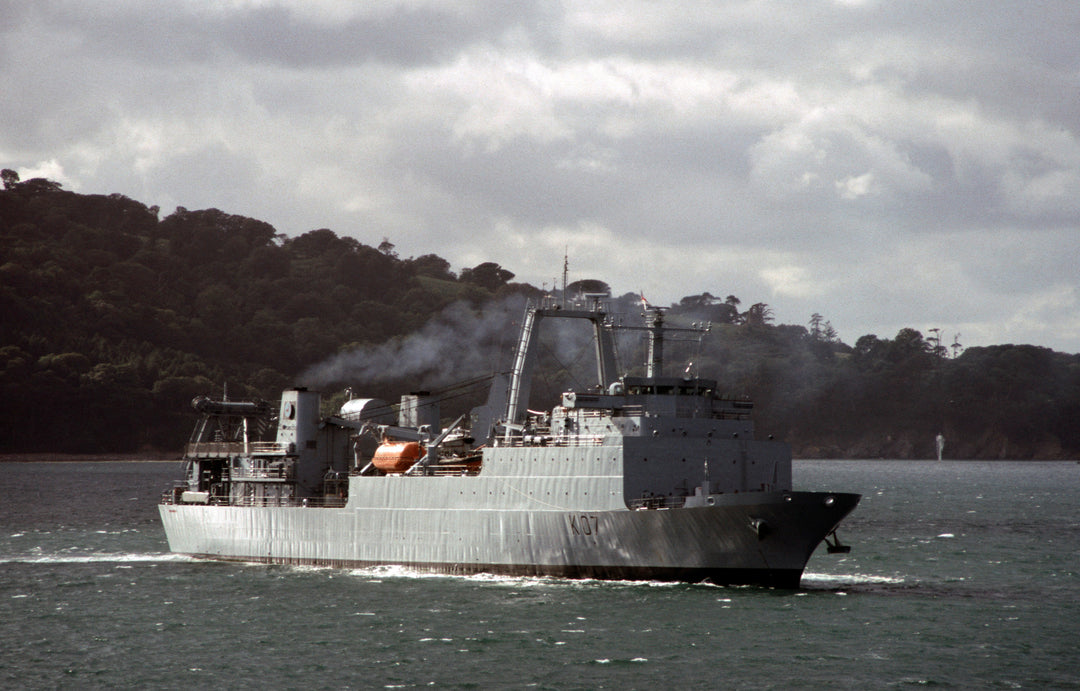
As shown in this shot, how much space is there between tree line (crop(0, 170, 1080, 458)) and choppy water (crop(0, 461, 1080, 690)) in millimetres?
88702

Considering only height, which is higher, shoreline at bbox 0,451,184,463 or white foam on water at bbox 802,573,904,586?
shoreline at bbox 0,451,184,463

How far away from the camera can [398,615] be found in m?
31.7

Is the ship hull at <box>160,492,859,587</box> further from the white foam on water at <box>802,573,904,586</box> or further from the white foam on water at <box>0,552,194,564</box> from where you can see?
the white foam on water at <box>0,552,194,564</box>

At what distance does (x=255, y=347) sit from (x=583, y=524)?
4457 inches

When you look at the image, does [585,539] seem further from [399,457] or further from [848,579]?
[848,579]

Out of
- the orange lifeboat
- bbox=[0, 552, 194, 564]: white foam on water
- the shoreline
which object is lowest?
bbox=[0, 552, 194, 564]: white foam on water

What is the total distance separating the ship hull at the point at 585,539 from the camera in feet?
106

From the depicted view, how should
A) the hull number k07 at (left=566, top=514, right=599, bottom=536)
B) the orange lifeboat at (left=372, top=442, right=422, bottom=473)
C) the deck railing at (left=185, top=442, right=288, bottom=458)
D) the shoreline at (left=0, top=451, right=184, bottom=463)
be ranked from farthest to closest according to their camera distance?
the shoreline at (left=0, top=451, right=184, bottom=463)
the deck railing at (left=185, top=442, right=288, bottom=458)
the orange lifeboat at (left=372, top=442, right=422, bottom=473)
the hull number k07 at (left=566, top=514, right=599, bottom=536)

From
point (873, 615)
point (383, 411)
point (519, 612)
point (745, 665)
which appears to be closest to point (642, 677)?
point (745, 665)

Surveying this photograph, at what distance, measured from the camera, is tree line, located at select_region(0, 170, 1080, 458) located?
133125mm

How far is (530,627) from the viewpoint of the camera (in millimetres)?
29625

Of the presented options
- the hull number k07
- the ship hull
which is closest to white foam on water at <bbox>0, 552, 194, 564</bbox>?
the ship hull

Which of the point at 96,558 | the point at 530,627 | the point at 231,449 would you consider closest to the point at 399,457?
the point at 231,449

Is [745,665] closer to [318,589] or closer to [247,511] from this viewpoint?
[318,589]
